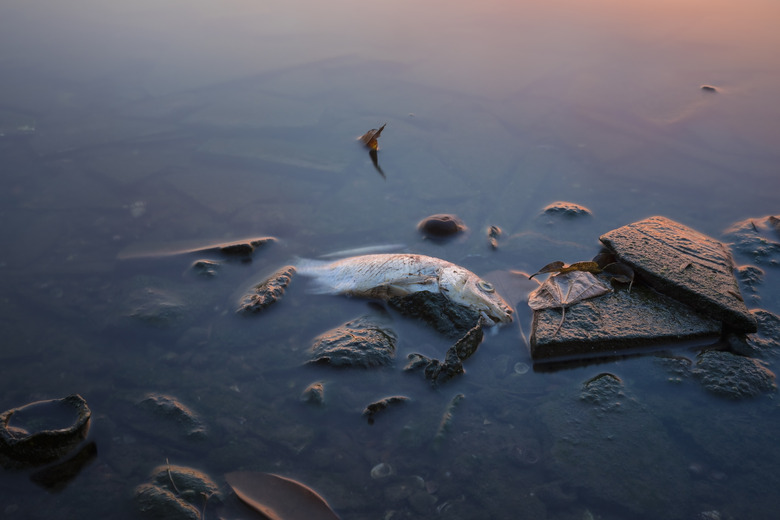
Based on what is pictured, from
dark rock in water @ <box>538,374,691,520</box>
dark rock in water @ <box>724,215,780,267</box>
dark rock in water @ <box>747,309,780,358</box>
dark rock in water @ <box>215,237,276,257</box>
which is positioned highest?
dark rock in water @ <box>215,237,276,257</box>

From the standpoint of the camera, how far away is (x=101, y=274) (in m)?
2.40

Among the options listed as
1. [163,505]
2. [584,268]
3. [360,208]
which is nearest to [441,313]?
[584,268]

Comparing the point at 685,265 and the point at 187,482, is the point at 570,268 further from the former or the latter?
the point at 187,482

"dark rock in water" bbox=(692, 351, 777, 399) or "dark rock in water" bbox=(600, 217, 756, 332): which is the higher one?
"dark rock in water" bbox=(600, 217, 756, 332)

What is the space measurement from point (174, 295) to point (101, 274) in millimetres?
375

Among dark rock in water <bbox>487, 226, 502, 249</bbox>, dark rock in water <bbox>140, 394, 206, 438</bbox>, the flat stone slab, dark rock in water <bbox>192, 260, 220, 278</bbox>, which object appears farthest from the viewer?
dark rock in water <bbox>487, 226, 502, 249</bbox>

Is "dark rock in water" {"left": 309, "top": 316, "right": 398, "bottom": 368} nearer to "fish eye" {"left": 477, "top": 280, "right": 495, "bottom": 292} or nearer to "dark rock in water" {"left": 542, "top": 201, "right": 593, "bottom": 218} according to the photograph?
"fish eye" {"left": 477, "top": 280, "right": 495, "bottom": 292}

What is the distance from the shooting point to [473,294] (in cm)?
216

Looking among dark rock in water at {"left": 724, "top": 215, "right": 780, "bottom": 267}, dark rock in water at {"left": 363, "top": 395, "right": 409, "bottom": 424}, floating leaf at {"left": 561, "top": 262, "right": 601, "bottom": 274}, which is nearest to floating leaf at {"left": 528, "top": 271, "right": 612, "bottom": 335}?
floating leaf at {"left": 561, "top": 262, "right": 601, "bottom": 274}

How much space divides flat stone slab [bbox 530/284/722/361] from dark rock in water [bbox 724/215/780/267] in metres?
0.68

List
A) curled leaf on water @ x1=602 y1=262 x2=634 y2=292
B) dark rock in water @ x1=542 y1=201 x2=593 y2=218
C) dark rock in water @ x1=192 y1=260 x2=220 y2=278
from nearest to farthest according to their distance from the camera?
curled leaf on water @ x1=602 y1=262 x2=634 y2=292 → dark rock in water @ x1=192 y1=260 x2=220 y2=278 → dark rock in water @ x1=542 y1=201 x2=593 y2=218

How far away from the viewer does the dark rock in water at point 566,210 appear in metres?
2.84

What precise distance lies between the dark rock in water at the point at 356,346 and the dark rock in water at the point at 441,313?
0.13 meters

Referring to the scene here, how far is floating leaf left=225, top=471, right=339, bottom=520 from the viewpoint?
5.08 feet
